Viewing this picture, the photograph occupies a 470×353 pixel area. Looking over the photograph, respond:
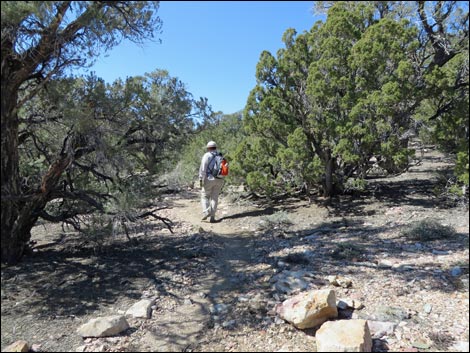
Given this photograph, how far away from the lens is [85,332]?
366cm

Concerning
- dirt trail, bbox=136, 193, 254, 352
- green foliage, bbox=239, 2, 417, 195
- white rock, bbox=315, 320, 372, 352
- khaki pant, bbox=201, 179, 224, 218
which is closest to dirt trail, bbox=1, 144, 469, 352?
dirt trail, bbox=136, 193, 254, 352

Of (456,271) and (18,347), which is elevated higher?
(18,347)

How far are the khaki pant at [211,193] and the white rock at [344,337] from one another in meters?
5.55

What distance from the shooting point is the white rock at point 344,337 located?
3.08 meters

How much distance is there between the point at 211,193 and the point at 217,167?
725 millimetres

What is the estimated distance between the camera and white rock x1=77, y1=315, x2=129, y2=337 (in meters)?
3.65

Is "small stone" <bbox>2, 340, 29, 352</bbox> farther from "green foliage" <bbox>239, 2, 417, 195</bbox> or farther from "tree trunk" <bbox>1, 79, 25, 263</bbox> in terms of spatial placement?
"green foliage" <bbox>239, 2, 417, 195</bbox>

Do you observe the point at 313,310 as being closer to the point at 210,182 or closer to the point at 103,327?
the point at 103,327

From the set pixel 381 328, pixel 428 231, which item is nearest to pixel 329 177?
pixel 428 231

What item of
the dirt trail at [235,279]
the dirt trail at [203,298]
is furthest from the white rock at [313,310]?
the dirt trail at [203,298]

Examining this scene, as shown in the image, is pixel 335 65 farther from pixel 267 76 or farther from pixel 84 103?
pixel 84 103

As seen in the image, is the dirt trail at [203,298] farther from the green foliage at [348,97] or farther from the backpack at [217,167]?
the green foliage at [348,97]

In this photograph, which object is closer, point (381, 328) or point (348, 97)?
point (381, 328)

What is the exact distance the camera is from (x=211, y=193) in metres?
8.85
